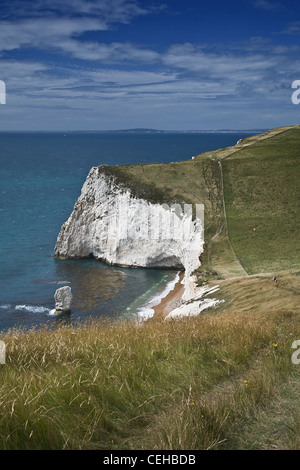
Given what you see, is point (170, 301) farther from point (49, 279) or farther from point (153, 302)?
point (49, 279)

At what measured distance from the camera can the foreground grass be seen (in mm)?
4969

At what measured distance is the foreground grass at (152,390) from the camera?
4.97 meters

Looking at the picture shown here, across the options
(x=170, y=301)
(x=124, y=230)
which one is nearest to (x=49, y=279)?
(x=124, y=230)

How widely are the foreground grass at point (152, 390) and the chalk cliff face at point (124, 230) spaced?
4563 centimetres

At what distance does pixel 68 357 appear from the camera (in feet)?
23.8

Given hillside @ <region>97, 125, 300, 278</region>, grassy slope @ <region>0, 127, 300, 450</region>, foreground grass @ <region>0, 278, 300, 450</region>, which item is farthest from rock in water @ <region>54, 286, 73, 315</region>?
foreground grass @ <region>0, 278, 300, 450</region>

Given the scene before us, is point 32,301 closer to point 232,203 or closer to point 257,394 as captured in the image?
point 232,203

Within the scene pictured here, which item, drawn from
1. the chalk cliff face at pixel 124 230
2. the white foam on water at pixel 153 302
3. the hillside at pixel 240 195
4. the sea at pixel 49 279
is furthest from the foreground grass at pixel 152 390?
the chalk cliff face at pixel 124 230

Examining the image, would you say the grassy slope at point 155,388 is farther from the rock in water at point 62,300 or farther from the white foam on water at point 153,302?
the rock in water at point 62,300

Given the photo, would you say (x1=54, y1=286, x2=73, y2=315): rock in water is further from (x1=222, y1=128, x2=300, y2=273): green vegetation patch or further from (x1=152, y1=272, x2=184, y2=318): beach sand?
(x1=222, y1=128, x2=300, y2=273): green vegetation patch

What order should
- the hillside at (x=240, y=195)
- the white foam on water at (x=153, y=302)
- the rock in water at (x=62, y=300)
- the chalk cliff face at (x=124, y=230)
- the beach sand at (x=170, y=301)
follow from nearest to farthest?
the white foam on water at (x=153, y=302)
the beach sand at (x=170, y=301)
the rock in water at (x=62, y=300)
the hillside at (x=240, y=195)
the chalk cliff face at (x=124, y=230)

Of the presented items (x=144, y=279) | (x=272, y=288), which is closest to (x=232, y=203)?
(x=144, y=279)

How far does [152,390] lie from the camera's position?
617cm
